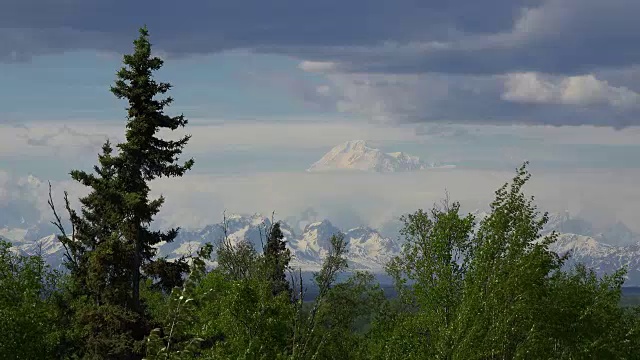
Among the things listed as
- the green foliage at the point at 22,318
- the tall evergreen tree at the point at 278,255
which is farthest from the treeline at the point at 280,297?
the tall evergreen tree at the point at 278,255

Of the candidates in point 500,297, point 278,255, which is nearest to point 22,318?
point 500,297

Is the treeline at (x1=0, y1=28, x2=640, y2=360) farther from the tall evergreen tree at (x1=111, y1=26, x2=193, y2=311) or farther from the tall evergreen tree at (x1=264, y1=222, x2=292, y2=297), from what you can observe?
the tall evergreen tree at (x1=264, y1=222, x2=292, y2=297)

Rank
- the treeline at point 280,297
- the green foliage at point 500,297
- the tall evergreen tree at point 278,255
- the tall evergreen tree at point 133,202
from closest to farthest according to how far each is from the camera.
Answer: the green foliage at point 500,297 → the treeline at point 280,297 → the tall evergreen tree at point 133,202 → the tall evergreen tree at point 278,255

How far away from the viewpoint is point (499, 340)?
3634cm

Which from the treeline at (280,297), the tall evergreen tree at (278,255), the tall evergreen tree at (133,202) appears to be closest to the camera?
the treeline at (280,297)

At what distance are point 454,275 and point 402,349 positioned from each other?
535 cm

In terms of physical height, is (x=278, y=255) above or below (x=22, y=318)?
below

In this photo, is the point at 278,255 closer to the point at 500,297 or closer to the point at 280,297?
the point at 280,297

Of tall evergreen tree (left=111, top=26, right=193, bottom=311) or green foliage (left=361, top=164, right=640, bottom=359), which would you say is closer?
green foliage (left=361, top=164, right=640, bottom=359)

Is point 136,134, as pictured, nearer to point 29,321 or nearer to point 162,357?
point 29,321

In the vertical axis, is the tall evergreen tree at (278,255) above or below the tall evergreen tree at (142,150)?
below

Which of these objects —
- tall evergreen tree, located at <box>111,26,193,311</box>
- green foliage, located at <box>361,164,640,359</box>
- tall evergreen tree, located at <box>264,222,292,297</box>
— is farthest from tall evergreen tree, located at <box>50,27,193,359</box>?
tall evergreen tree, located at <box>264,222,292,297</box>

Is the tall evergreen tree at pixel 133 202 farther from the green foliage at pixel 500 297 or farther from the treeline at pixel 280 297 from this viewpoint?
the green foliage at pixel 500 297

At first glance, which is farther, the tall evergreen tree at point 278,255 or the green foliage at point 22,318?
the tall evergreen tree at point 278,255
